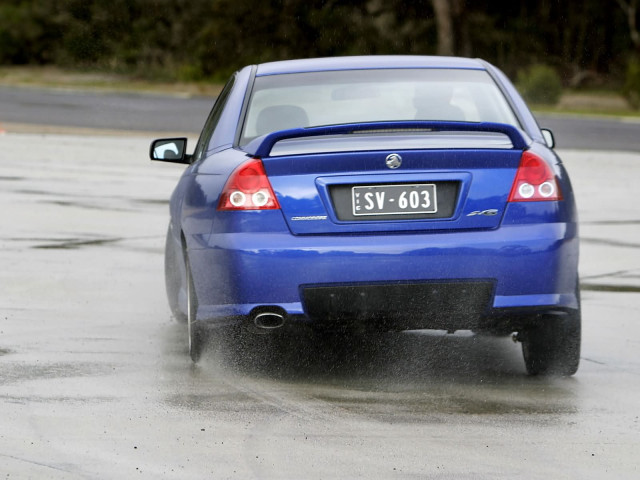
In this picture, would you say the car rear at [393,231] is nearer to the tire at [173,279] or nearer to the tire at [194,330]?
the tire at [194,330]

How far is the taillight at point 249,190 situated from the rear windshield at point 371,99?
64cm

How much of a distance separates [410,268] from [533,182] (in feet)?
2.22

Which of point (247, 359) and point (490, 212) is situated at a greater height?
point (490, 212)

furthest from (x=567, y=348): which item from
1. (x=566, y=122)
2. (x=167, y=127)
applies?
(x=566, y=122)

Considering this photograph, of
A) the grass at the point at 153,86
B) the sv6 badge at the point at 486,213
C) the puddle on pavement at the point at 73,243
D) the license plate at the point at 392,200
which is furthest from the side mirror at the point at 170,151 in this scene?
the grass at the point at 153,86

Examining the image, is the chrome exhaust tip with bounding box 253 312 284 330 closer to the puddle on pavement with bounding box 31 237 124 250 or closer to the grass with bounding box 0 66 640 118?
the puddle on pavement with bounding box 31 237 124 250

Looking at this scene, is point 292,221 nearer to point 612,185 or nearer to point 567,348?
point 567,348

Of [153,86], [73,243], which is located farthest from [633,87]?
[73,243]

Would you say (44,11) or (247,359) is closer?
(247,359)

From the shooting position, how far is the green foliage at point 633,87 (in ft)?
144

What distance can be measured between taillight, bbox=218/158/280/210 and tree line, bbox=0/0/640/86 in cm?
4858

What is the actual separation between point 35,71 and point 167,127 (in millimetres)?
33731

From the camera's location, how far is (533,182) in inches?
255

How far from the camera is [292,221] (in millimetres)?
6359
